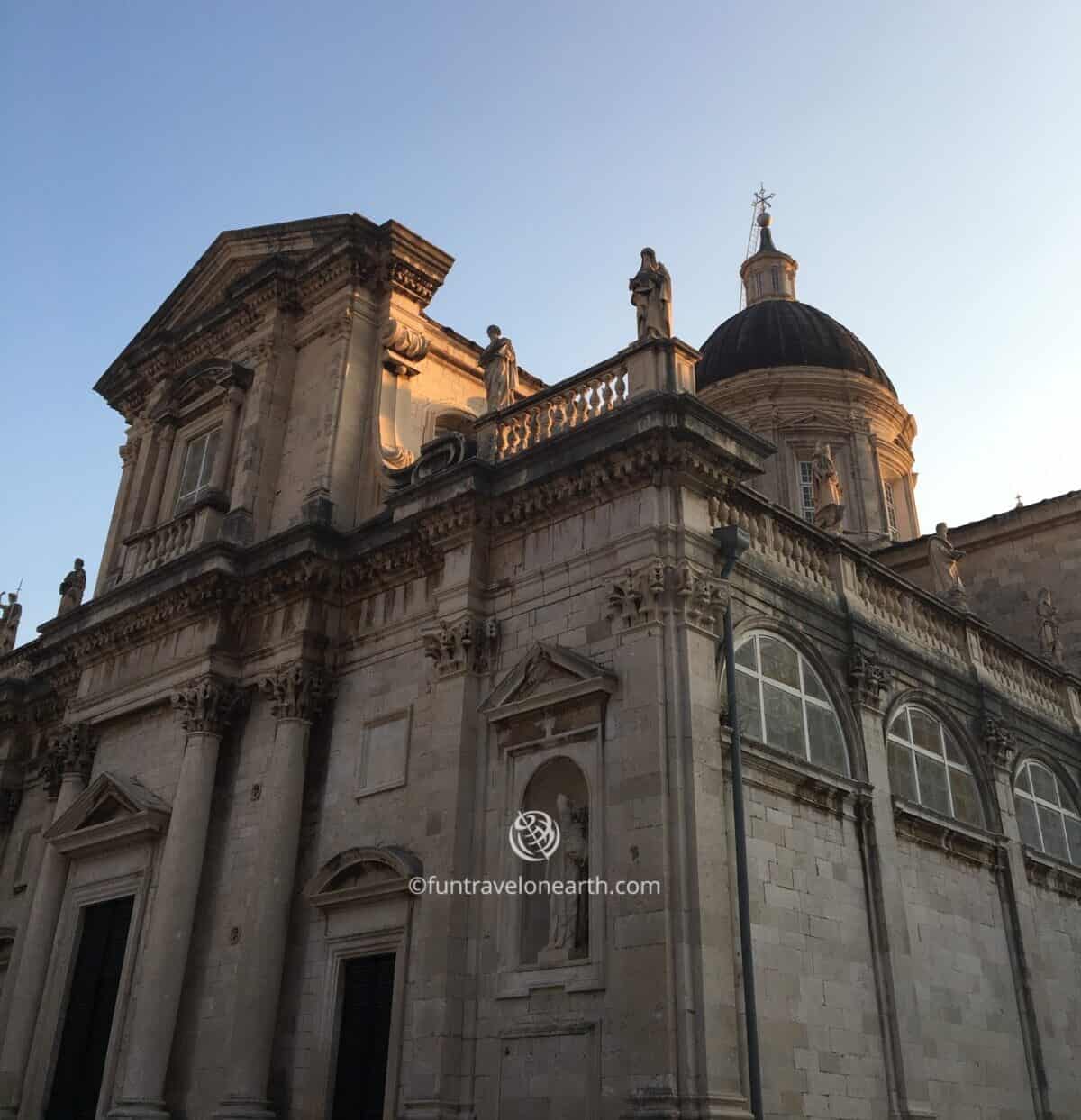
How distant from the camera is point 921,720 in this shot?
17031mm

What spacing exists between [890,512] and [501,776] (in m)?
17.6

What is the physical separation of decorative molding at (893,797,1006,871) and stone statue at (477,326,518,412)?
7.55 m

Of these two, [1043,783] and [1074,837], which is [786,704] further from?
[1074,837]

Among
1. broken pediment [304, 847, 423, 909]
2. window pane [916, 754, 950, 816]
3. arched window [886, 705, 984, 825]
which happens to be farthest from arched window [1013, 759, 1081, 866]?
broken pediment [304, 847, 423, 909]

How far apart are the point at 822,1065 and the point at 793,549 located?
6.35 metres

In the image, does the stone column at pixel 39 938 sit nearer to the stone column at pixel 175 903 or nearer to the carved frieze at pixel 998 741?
the stone column at pixel 175 903

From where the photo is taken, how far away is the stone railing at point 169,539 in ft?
63.2

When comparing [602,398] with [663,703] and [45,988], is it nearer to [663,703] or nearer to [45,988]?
[663,703]

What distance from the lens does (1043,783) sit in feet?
63.8

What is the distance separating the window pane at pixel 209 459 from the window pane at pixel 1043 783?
48.2 feet

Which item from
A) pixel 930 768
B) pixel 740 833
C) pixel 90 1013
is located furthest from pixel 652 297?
pixel 90 1013

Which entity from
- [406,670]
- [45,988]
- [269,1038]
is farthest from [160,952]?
[406,670]

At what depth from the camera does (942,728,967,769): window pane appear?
17.4 meters

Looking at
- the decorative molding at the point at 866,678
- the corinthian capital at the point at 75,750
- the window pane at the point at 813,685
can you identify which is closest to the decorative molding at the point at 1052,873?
the decorative molding at the point at 866,678
